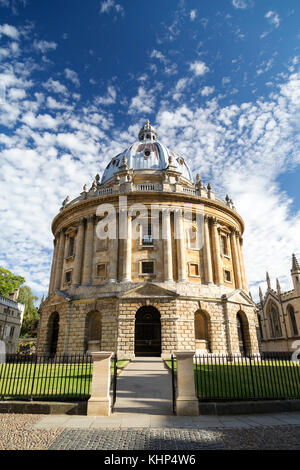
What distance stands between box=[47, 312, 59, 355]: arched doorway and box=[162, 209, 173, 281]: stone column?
1342 centimetres

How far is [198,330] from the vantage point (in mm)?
27906

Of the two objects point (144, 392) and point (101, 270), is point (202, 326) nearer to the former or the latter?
point (101, 270)

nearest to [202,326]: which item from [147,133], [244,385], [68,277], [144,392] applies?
[68,277]

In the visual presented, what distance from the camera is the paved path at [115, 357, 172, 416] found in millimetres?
9625

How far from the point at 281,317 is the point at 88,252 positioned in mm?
37919

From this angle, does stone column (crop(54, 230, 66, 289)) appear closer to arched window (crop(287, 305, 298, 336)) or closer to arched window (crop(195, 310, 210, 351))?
arched window (crop(195, 310, 210, 351))

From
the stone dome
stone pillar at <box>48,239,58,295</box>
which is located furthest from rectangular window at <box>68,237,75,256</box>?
the stone dome

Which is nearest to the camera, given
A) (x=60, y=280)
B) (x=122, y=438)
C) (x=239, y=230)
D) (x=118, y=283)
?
(x=122, y=438)

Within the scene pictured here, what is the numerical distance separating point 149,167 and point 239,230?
49.7ft

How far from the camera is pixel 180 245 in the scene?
97.5 ft
